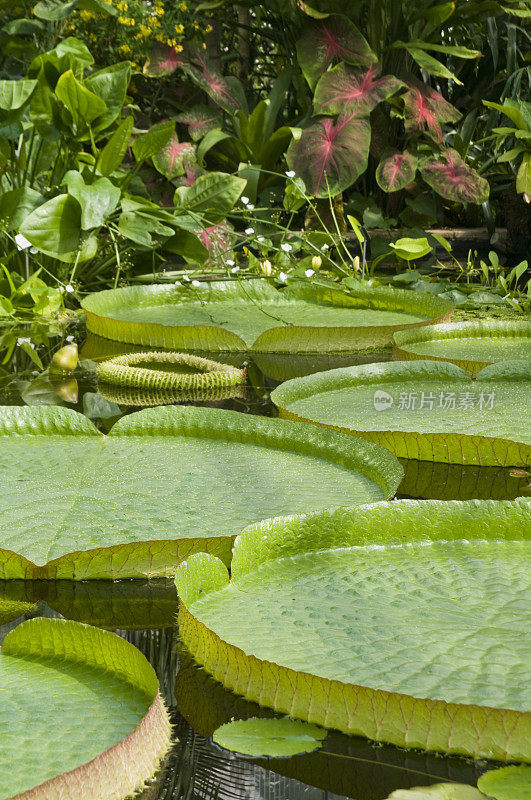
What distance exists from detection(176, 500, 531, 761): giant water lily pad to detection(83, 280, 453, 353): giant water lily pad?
1.30m

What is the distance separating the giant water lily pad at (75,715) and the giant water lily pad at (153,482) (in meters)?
0.23

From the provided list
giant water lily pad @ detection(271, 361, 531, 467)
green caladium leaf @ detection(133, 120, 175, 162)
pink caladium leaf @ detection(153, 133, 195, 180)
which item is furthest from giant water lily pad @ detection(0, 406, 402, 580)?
pink caladium leaf @ detection(153, 133, 195, 180)

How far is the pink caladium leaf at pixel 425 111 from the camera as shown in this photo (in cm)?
423

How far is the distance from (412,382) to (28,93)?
167 centimetres

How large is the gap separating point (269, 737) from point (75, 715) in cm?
14

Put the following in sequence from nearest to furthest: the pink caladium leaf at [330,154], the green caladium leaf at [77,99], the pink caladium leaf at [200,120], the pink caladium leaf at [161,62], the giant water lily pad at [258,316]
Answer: the giant water lily pad at [258,316]
the green caladium leaf at [77,99]
the pink caladium leaf at [330,154]
the pink caladium leaf at [161,62]
the pink caladium leaf at [200,120]

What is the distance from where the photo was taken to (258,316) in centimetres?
271

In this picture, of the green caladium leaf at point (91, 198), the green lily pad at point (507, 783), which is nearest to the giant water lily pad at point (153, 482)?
the green lily pad at point (507, 783)

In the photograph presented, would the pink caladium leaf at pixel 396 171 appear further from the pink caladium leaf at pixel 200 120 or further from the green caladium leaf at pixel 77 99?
the green caladium leaf at pixel 77 99

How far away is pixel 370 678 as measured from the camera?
0.68 meters

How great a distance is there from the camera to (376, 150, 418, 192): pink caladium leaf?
4117 mm

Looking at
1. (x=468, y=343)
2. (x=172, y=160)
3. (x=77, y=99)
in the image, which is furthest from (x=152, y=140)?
(x=468, y=343)

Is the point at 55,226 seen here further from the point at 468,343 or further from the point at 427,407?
the point at 427,407

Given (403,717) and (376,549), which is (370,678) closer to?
(403,717)
